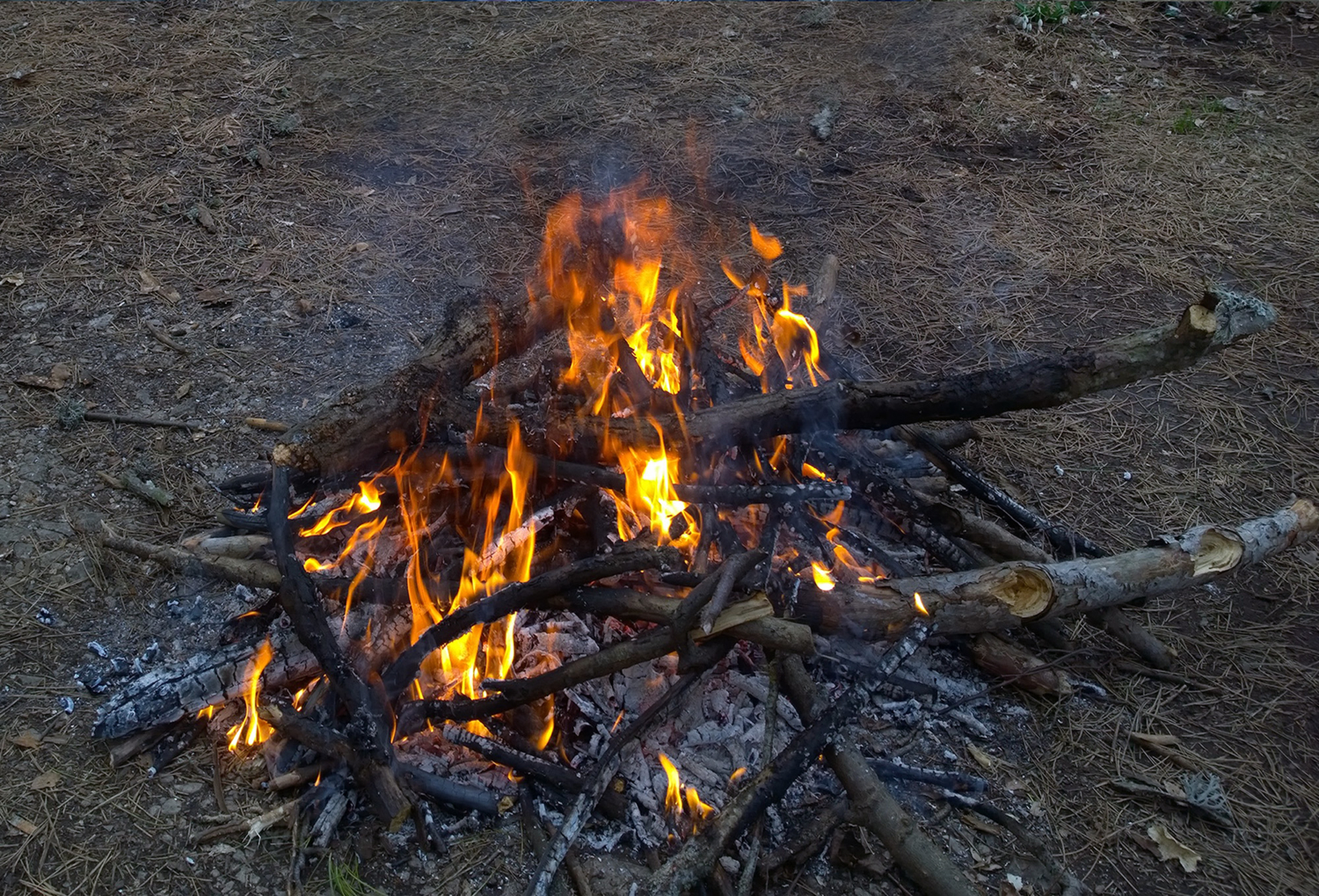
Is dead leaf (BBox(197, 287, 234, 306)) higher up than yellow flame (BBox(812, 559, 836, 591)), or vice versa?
dead leaf (BBox(197, 287, 234, 306))

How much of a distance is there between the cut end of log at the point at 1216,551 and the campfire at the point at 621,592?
0.01 m

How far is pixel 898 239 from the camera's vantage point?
18.5ft

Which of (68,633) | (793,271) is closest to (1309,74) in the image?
(793,271)

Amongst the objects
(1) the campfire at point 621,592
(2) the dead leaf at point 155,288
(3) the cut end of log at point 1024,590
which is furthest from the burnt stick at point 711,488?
(2) the dead leaf at point 155,288

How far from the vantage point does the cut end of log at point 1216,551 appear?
10.1 feet

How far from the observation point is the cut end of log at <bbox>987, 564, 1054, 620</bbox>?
111 inches

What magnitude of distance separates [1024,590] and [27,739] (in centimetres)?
328

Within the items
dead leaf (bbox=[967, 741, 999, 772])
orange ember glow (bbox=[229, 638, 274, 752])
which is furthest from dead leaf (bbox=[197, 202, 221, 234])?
dead leaf (bbox=[967, 741, 999, 772])

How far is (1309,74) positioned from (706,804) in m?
7.76

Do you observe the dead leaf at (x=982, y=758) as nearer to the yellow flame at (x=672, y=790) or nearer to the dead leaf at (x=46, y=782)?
the yellow flame at (x=672, y=790)

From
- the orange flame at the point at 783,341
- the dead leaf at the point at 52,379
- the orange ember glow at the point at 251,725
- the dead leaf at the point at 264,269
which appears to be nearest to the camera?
the orange ember glow at the point at 251,725

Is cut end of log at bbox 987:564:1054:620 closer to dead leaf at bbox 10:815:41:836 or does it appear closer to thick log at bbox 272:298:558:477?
thick log at bbox 272:298:558:477

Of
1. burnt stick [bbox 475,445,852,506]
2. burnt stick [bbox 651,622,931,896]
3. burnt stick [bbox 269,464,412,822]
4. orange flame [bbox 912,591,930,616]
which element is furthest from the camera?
burnt stick [bbox 475,445,852,506]

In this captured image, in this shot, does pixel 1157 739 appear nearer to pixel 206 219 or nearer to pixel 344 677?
pixel 344 677
